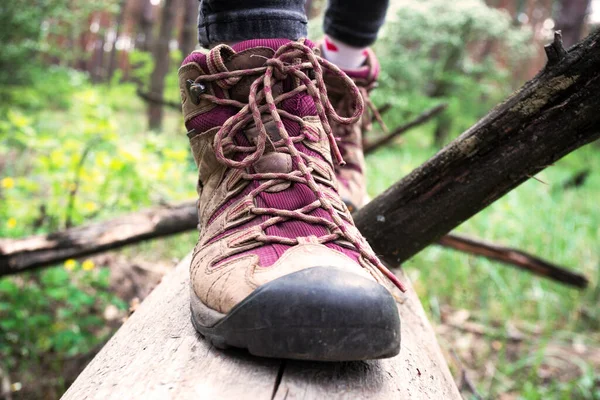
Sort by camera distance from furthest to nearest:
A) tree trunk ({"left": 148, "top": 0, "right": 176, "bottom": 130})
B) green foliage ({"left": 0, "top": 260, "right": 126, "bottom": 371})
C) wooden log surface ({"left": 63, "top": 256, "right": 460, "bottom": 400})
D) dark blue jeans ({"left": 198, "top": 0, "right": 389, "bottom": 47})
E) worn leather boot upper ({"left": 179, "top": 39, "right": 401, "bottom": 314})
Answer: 1. tree trunk ({"left": 148, "top": 0, "right": 176, "bottom": 130})
2. green foliage ({"left": 0, "top": 260, "right": 126, "bottom": 371})
3. dark blue jeans ({"left": 198, "top": 0, "right": 389, "bottom": 47})
4. worn leather boot upper ({"left": 179, "top": 39, "right": 401, "bottom": 314})
5. wooden log surface ({"left": 63, "top": 256, "right": 460, "bottom": 400})

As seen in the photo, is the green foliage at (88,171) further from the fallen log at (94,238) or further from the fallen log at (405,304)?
the fallen log at (405,304)

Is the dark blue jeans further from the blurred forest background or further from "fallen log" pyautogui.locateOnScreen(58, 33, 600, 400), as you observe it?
the blurred forest background

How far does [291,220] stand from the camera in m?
0.90

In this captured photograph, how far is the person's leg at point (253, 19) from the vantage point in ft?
3.69

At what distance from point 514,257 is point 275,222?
6.59 feet

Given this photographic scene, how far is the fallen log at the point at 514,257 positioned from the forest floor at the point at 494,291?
0.32 metres

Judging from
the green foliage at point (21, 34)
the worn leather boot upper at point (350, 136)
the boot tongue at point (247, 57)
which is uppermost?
the boot tongue at point (247, 57)

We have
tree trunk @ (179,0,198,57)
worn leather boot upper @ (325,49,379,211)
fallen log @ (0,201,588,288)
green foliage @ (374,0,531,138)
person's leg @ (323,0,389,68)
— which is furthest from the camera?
green foliage @ (374,0,531,138)

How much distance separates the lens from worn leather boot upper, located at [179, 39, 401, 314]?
86cm

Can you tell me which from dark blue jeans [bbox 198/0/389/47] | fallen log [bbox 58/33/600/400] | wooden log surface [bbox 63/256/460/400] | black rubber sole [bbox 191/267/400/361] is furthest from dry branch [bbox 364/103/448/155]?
black rubber sole [bbox 191/267/400/361]

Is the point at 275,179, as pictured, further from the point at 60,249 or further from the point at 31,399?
the point at 31,399

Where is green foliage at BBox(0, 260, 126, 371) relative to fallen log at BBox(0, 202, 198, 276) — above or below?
below

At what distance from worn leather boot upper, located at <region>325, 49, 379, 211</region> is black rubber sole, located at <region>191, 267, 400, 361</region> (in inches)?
30.7

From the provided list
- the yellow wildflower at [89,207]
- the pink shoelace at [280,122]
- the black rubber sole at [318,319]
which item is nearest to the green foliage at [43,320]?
the yellow wildflower at [89,207]
